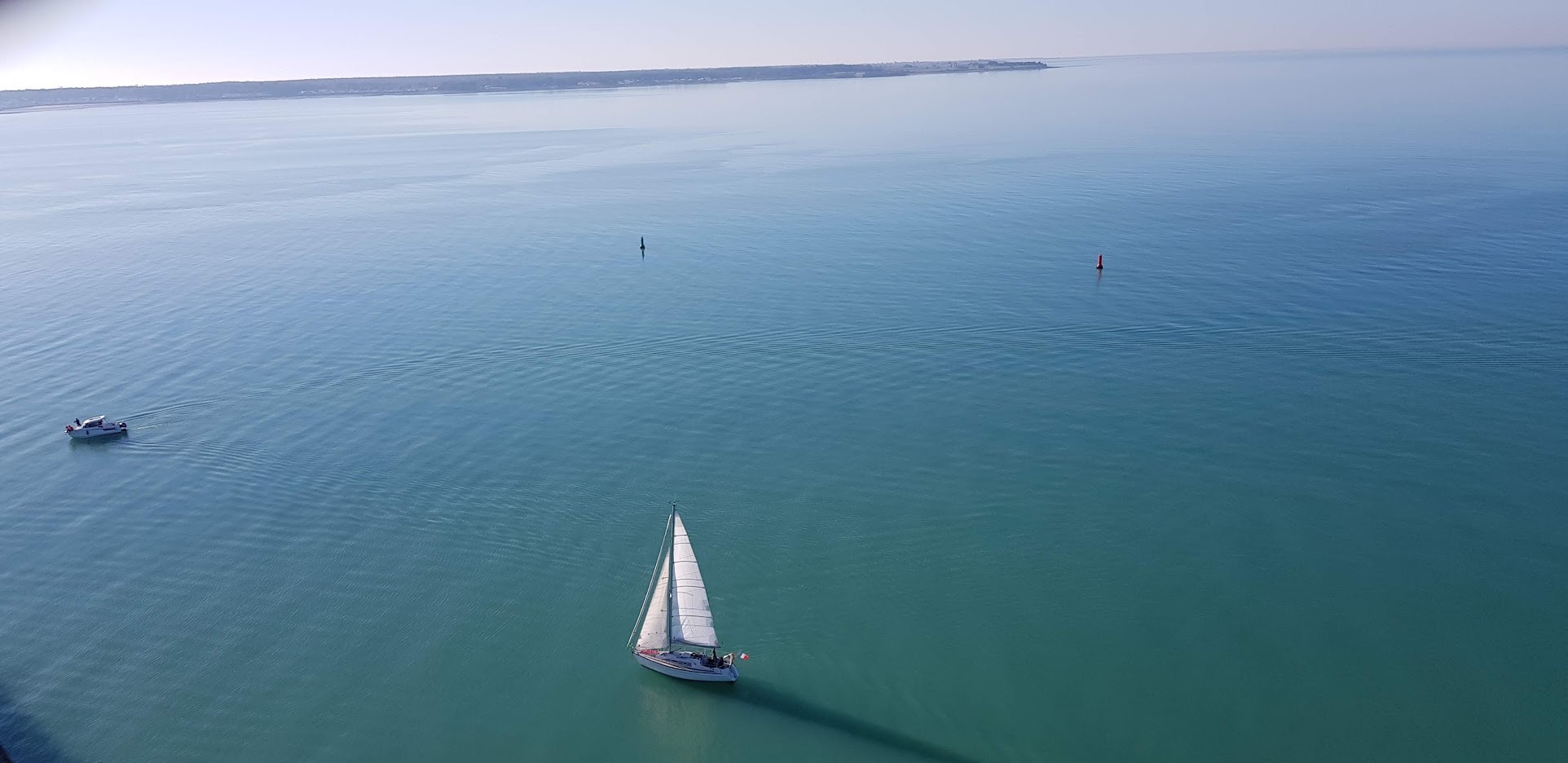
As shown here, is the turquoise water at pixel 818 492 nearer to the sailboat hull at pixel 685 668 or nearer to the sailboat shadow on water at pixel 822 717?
the sailboat shadow on water at pixel 822 717

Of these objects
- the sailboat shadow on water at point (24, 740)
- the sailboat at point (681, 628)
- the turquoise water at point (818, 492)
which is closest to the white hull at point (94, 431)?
the turquoise water at point (818, 492)

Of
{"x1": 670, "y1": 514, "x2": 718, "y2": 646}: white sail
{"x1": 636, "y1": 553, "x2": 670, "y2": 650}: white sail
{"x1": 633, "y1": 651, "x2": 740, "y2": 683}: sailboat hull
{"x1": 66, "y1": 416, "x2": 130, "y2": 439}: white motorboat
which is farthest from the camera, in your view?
{"x1": 66, "y1": 416, "x2": 130, "y2": 439}: white motorboat

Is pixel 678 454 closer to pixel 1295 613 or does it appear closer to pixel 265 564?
pixel 265 564

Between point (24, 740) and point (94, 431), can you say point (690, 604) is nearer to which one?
point (24, 740)

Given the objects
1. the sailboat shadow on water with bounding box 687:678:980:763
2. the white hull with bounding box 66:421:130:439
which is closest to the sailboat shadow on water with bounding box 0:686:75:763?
the sailboat shadow on water with bounding box 687:678:980:763

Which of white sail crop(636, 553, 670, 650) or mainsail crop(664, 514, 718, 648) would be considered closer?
mainsail crop(664, 514, 718, 648)

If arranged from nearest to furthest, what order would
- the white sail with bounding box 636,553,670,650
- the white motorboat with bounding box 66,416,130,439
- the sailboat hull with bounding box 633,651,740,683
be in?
the sailboat hull with bounding box 633,651,740,683 → the white sail with bounding box 636,553,670,650 → the white motorboat with bounding box 66,416,130,439

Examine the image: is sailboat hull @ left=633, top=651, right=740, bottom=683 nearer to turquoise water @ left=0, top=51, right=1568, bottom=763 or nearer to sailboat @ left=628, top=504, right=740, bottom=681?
sailboat @ left=628, top=504, right=740, bottom=681

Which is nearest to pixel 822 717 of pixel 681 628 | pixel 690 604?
pixel 681 628

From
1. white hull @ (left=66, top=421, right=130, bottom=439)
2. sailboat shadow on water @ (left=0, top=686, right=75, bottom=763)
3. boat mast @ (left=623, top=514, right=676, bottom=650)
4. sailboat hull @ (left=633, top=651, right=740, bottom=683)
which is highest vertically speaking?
white hull @ (left=66, top=421, right=130, bottom=439)
